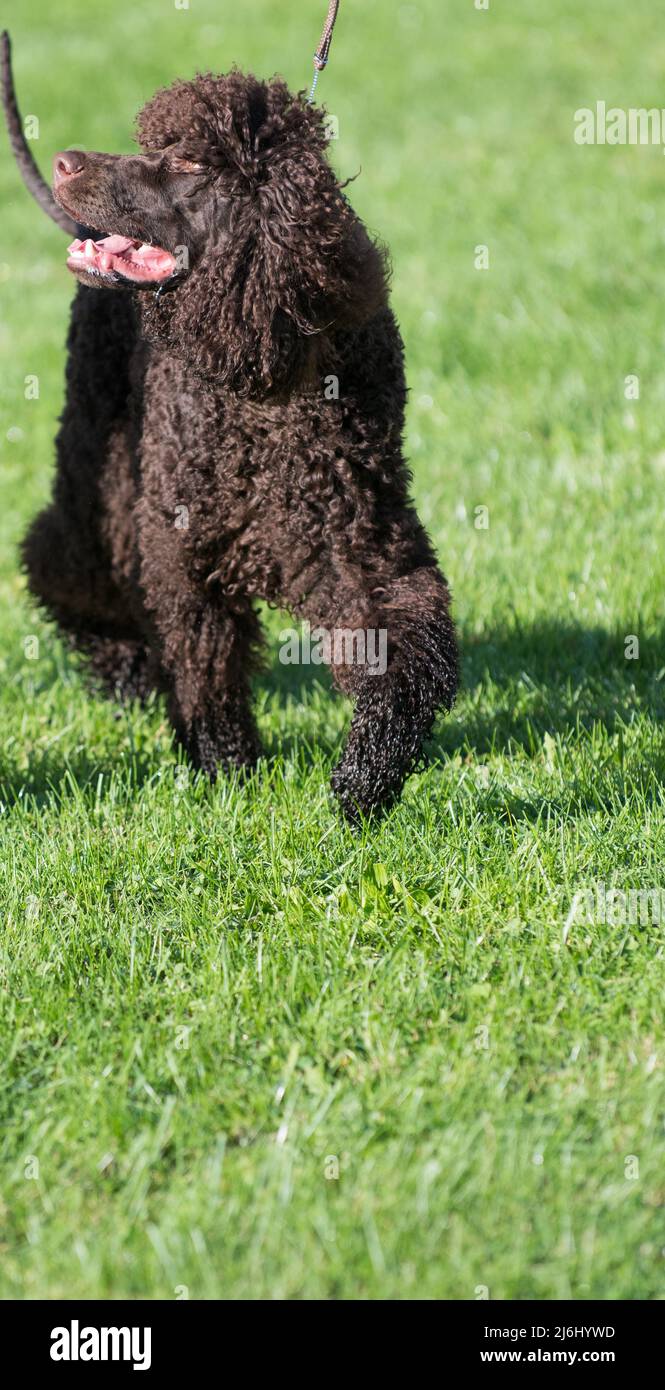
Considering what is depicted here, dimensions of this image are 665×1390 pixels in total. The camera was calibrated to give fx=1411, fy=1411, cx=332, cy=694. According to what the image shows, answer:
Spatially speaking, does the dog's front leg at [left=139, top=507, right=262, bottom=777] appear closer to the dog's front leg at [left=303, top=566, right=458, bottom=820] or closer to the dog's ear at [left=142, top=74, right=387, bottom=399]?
the dog's front leg at [left=303, top=566, right=458, bottom=820]

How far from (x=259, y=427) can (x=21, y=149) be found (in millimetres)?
2433

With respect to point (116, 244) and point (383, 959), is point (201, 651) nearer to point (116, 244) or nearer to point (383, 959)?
point (116, 244)

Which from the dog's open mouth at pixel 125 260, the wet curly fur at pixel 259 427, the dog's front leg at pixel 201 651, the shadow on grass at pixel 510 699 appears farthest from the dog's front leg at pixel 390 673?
the dog's open mouth at pixel 125 260

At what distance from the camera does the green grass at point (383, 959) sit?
108 inches

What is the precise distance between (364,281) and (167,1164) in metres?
2.33

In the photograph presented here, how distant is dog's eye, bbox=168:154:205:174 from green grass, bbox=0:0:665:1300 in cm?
180

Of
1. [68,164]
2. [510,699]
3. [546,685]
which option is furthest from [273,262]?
[546,685]

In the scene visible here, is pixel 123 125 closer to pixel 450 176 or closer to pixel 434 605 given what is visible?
pixel 450 176

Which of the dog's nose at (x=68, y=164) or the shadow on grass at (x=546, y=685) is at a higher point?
the dog's nose at (x=68, y=164)

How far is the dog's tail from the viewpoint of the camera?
5.37 meters

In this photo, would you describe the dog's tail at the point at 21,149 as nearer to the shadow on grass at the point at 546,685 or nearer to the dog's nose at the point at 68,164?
the dog's nose at the point at 68,164

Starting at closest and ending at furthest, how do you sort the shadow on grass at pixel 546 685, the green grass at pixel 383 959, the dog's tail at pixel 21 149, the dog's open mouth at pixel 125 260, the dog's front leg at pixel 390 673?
the green grass at pixel 383 959, the dog's open mouth at pixel 125 260, the dog's front leg at pixel 390 673, the shadow on grass at pixel 546 685, the dog's tail at pixel 21 149

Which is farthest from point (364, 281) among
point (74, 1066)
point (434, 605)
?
point (74, 1066)

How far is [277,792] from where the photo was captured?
442cm
